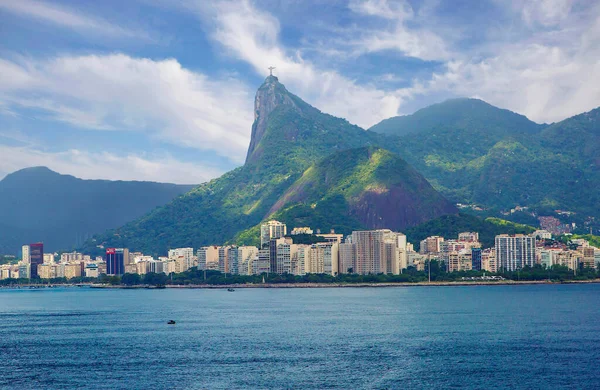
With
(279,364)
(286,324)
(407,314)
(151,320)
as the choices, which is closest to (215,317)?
(151,320)

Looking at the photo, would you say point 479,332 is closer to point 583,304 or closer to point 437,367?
point 437,367

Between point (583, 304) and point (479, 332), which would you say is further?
point (583, 304)

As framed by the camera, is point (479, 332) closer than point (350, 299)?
Yes

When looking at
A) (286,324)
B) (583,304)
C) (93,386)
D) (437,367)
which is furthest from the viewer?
(583,304)

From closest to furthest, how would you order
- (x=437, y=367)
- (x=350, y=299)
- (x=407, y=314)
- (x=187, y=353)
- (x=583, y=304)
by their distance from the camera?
(x=437, y=367)
(x=187, y=353)
(x=407, y=314)
(x=583, y=304)
(x=350, y=299)

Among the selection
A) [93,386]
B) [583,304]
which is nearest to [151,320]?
[93,386]

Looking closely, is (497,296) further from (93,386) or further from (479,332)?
(93,386)
